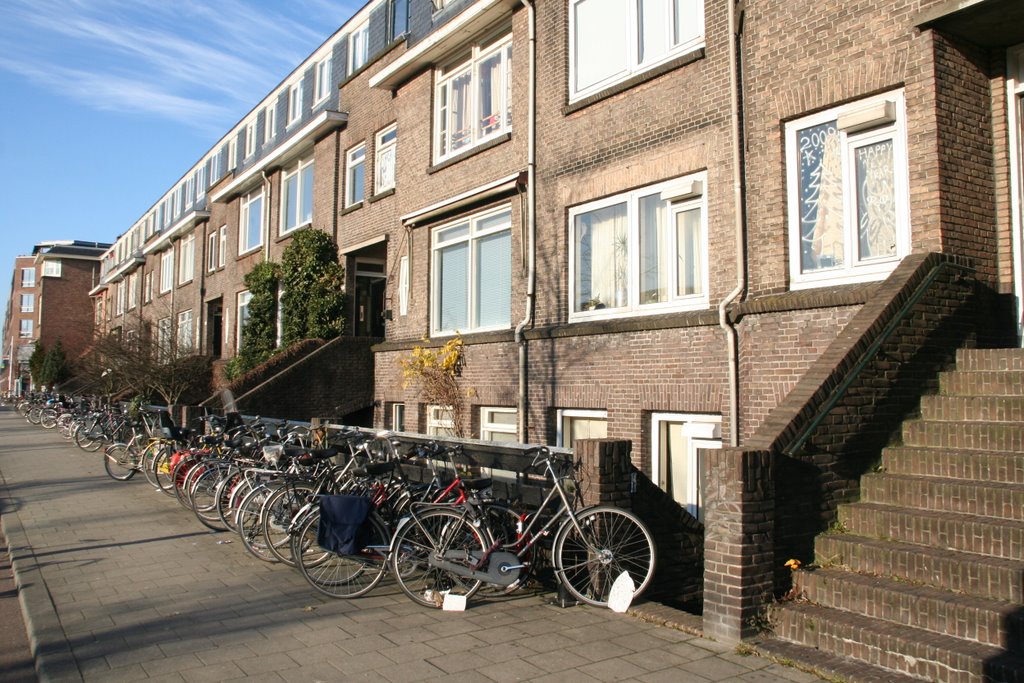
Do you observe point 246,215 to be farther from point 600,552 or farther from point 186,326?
point 600,552

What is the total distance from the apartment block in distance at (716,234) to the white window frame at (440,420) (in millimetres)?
79

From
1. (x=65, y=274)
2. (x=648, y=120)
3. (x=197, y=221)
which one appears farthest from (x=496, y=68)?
(x=65, y=274)

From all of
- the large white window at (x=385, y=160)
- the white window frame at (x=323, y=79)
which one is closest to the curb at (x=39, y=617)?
the large white window at (x=385, y=160)

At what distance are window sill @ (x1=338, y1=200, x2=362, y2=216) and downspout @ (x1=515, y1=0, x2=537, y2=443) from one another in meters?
6.87

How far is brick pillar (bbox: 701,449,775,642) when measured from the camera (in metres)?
5.63

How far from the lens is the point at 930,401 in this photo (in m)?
6.75

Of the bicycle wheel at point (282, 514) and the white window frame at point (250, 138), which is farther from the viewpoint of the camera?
the white window frame at point (250, 138)

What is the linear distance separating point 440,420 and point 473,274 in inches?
102

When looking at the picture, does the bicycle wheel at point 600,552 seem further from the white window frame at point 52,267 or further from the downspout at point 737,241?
the white window frame at point 52,267

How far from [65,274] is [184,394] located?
58.8 m

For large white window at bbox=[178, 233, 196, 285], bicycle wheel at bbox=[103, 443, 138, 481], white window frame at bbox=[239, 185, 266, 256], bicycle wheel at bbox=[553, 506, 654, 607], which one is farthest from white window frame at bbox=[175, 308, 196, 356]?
bicycle wheel at bbox=[553, 506, 654, 607]

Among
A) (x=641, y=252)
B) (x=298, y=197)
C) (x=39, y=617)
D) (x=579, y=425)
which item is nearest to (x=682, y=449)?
(x=579, y=425)

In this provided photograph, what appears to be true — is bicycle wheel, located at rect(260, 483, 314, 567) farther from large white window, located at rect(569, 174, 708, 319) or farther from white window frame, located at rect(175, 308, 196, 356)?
white window frame, located at rect(175, 308, 196, 356)

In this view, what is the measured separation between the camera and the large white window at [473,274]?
13281 millimetres
